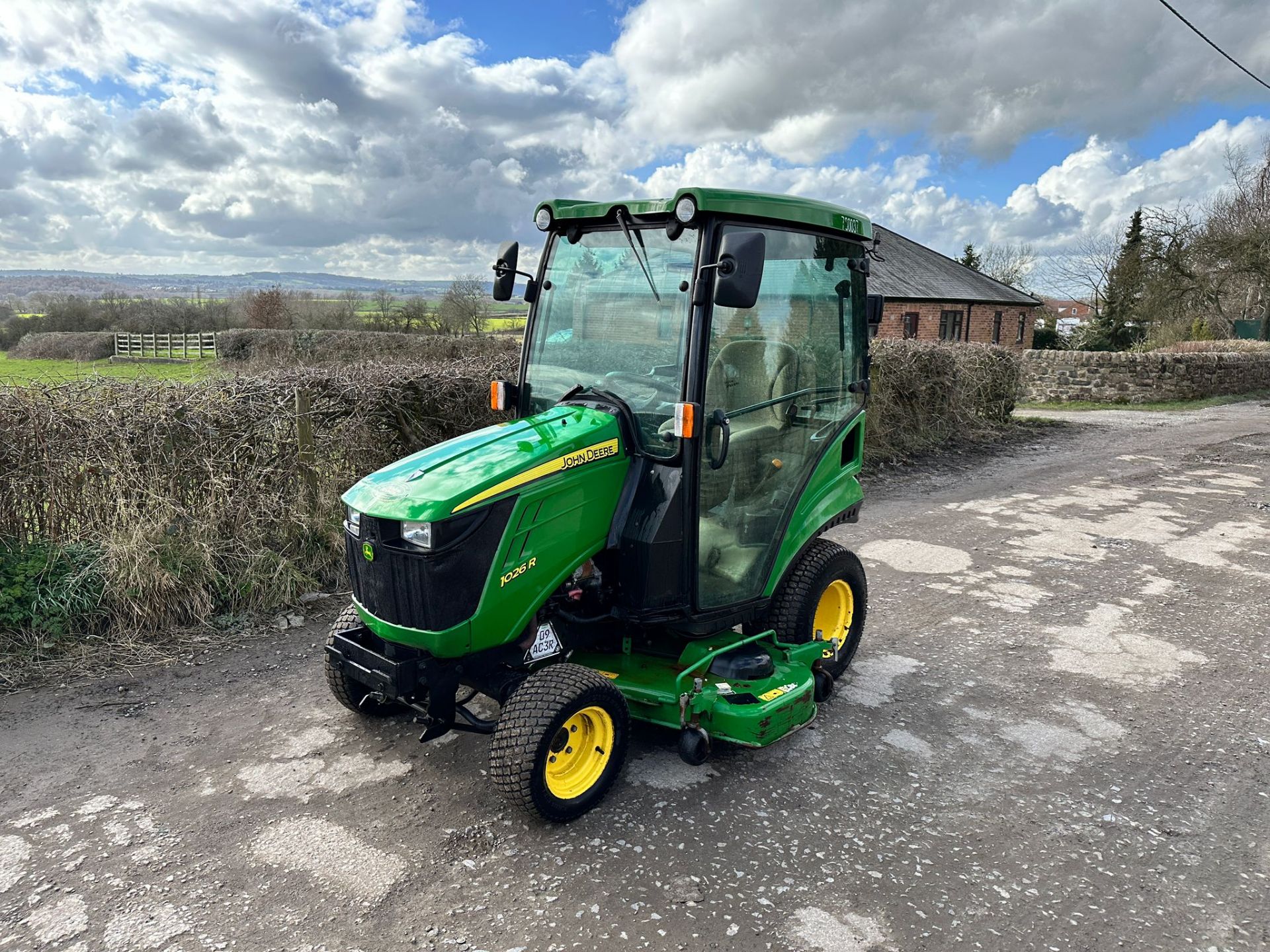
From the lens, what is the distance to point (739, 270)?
10.5ft

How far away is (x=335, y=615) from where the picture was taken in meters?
5.59

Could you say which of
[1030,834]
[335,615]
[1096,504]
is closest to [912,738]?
[1030,834]

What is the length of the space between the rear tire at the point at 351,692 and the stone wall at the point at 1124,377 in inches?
712

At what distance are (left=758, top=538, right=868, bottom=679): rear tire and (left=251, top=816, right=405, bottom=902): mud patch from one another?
2071 mm

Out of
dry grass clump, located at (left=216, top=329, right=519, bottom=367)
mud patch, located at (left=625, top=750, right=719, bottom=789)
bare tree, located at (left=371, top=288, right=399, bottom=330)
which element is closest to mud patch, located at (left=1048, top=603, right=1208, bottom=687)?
mud patch, located at (left=625, top=750, right=719, bottom=789)

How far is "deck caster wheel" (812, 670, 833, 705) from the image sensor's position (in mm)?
4172

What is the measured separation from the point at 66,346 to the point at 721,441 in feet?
101

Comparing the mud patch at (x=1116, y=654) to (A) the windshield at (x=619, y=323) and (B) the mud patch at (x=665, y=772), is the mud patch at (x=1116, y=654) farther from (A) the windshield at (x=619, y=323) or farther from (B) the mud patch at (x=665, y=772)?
(A) the windshield at (x=619, y=323)

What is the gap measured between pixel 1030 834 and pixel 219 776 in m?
3.29

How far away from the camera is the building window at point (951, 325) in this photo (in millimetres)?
31597

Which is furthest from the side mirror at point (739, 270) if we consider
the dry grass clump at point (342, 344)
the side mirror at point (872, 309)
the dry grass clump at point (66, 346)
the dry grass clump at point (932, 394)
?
the dry grass clump at point (66, 346)

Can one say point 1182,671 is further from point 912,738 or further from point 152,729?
point 152,729

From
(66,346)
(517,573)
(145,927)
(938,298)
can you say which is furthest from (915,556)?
(66,346)

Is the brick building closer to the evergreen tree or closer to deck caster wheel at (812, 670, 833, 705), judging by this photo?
the evergreen tree
